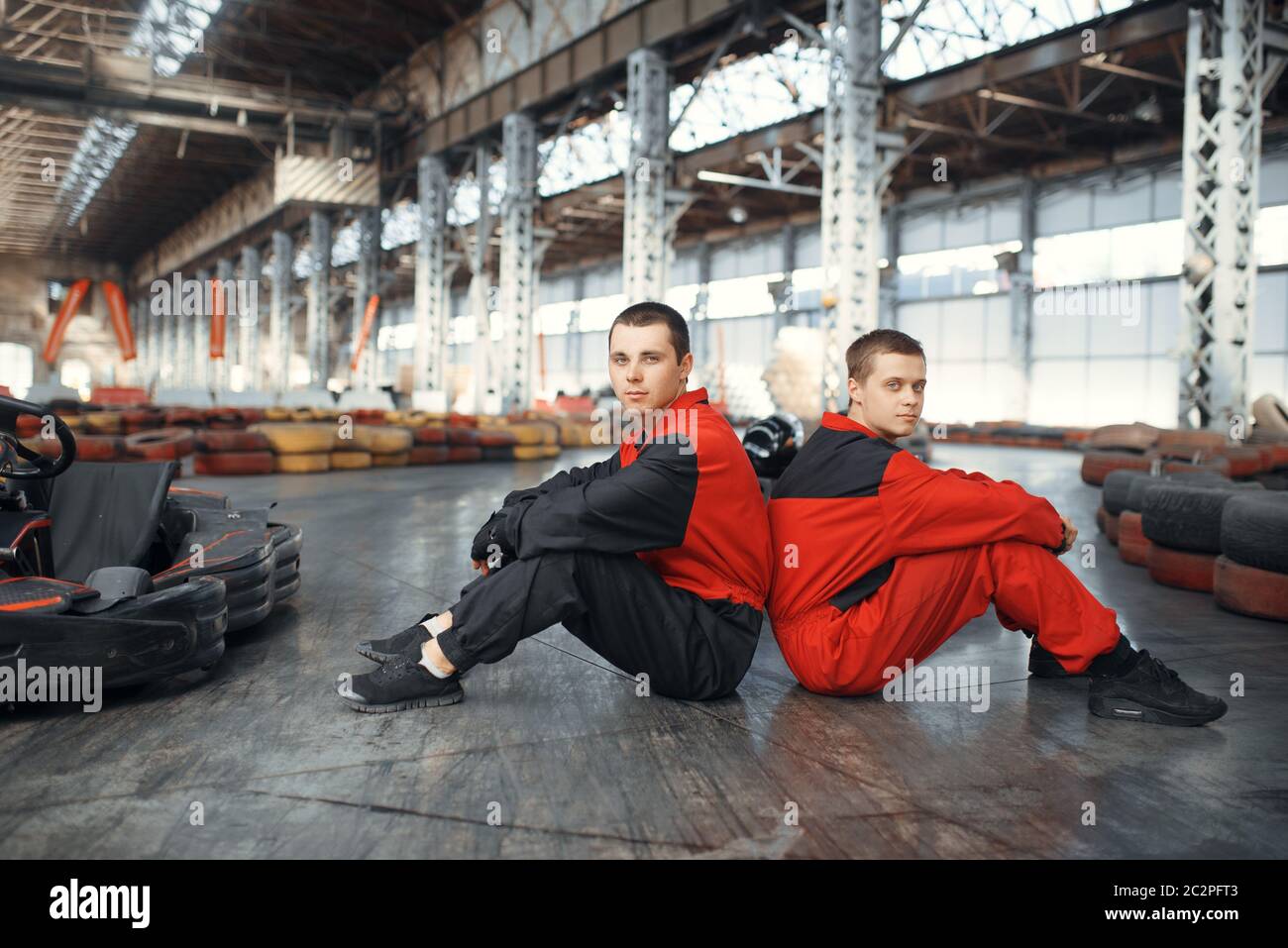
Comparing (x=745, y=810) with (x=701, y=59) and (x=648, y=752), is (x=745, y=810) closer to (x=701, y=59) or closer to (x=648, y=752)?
(x=648, y=752)

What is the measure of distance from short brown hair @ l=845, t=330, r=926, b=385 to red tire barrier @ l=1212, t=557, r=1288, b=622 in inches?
88.2

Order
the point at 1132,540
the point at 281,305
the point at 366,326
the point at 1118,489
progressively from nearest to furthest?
the point at 1132,540 → the point at 1118,489 → the point at 366,326 → the point at 281,305

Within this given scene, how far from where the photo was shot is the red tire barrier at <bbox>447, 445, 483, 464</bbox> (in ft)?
41.0

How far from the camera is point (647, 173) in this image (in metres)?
15.4

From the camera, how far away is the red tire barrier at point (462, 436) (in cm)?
1249

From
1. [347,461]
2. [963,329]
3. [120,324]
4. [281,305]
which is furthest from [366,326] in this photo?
[963,329]

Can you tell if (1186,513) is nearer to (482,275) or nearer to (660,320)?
(660,320)

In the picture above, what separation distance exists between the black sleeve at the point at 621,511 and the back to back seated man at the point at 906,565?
1.34ft

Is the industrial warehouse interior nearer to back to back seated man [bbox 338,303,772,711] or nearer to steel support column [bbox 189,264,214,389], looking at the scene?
back to back seated man [bbox 338,303,772,711]

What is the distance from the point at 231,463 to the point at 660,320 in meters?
8.93

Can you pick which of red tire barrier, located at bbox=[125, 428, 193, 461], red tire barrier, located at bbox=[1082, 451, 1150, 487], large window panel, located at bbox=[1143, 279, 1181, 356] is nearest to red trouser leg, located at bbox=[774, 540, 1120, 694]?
red tire barrier, located at bbox=[1082, 451, 1150, 487]

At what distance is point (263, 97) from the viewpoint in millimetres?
20500

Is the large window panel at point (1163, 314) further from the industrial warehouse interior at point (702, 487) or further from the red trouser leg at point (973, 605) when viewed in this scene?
the red trouser leg at point (973, 605)
